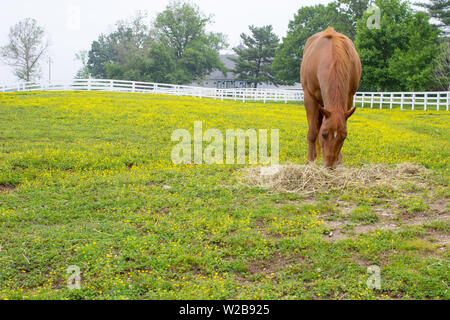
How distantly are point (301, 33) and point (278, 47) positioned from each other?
4.15 meters

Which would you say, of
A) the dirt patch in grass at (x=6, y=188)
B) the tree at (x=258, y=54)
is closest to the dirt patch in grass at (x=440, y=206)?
the dirt patch in grass at (x=6, y=188)

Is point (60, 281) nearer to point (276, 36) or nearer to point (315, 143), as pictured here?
point (315, 143)

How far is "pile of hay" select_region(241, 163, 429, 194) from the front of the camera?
7.27 m

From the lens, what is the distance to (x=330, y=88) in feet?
23.3

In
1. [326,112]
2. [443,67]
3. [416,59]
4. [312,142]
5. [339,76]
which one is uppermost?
[416,59]

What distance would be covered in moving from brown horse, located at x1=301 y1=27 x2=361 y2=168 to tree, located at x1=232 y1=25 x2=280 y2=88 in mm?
51251

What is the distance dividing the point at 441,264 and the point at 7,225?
19.1 ft

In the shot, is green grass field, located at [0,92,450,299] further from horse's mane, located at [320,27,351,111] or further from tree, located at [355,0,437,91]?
tree, located at [355,0,437,91]

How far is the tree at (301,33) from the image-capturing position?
51.4m

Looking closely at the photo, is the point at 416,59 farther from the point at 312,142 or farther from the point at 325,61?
the point at 325,61

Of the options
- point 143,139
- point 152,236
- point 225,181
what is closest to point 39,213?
point 152,236

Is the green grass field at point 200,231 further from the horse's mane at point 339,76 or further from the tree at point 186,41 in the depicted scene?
the tree at point 186,41

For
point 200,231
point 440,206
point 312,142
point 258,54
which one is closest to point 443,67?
point 258,54

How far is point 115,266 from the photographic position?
4473 millimetres
